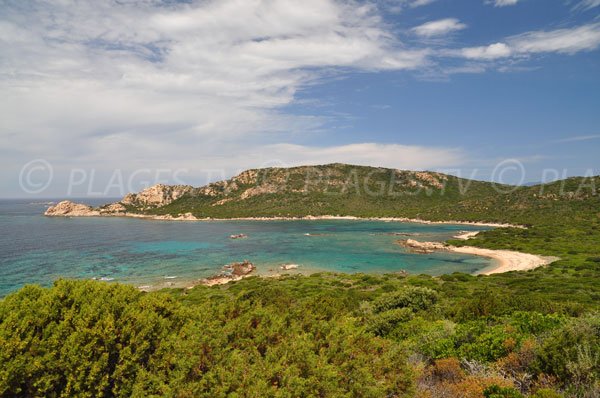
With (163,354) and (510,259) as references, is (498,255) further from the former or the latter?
(163,354)

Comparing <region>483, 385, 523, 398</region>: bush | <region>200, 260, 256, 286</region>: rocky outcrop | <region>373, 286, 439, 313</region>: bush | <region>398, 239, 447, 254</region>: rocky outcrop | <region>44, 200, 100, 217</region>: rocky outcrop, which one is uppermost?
<region>483, 385, 523, 398</region>: bush

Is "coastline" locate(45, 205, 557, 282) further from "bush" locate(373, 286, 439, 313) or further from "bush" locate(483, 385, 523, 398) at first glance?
"bush" locate(483, 385, 523, 398)

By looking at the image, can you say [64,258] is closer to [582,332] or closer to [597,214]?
[582,332]

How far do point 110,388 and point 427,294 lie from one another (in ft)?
89.2

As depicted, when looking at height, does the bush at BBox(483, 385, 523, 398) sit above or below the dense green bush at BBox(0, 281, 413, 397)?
below

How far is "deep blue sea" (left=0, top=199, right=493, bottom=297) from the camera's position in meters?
63.8

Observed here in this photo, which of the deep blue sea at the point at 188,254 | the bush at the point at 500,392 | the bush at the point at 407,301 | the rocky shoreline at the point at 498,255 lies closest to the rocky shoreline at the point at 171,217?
the deep blue sea at the point at 188,254

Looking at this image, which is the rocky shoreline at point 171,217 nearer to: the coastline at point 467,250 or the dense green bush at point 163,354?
the coastline at point 467,250

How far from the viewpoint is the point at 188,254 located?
275 feet

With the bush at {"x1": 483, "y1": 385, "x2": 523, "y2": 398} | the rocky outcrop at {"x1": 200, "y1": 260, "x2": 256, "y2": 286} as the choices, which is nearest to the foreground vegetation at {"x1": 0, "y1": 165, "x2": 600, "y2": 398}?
the bush at {"x1": 483, "y1": 385, "x2": 523, "y2": 398}

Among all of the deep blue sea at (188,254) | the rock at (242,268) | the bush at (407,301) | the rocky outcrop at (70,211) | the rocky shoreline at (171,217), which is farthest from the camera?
the rocky outcrop at (70,211)

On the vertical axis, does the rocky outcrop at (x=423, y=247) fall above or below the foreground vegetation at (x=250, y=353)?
below

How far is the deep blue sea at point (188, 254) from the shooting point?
209 ft

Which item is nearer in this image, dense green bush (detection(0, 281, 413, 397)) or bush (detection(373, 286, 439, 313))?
dense green bush (detection(0, 281, 413, 397))
